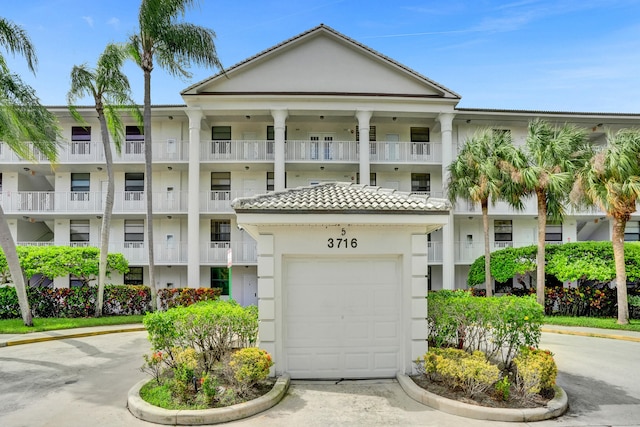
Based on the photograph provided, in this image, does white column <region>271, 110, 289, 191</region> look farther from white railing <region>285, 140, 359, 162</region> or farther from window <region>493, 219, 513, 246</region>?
window <region>493, 219, 513, 246</region>

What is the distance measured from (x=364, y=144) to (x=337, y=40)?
6.01 metres

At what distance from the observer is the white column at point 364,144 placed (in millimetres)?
21656

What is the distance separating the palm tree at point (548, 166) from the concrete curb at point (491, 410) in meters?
11.8

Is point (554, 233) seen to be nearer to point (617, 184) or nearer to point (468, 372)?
point (617, 184)

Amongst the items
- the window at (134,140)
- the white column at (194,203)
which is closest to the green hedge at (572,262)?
the white column at (194,203)

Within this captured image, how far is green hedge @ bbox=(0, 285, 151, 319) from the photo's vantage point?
1791 centimetres

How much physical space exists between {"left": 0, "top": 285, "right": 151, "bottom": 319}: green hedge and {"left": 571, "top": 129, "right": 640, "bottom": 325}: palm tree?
69.1 ft

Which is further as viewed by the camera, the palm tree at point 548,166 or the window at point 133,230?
the window at point 133,230

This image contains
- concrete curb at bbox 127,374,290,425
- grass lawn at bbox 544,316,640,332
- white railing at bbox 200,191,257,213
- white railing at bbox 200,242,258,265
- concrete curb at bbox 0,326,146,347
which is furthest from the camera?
white railing at bbox 200,191,257,213

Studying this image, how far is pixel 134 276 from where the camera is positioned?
945 inches

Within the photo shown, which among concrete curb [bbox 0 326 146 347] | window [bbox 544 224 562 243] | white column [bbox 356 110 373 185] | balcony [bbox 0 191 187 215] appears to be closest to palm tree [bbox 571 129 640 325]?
window [bbox 544 224 562 243]

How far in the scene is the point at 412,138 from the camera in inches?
978

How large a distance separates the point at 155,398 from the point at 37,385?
3.56 metres

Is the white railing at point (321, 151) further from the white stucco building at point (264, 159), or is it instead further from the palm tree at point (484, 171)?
the palm tree at point (484, 171)
